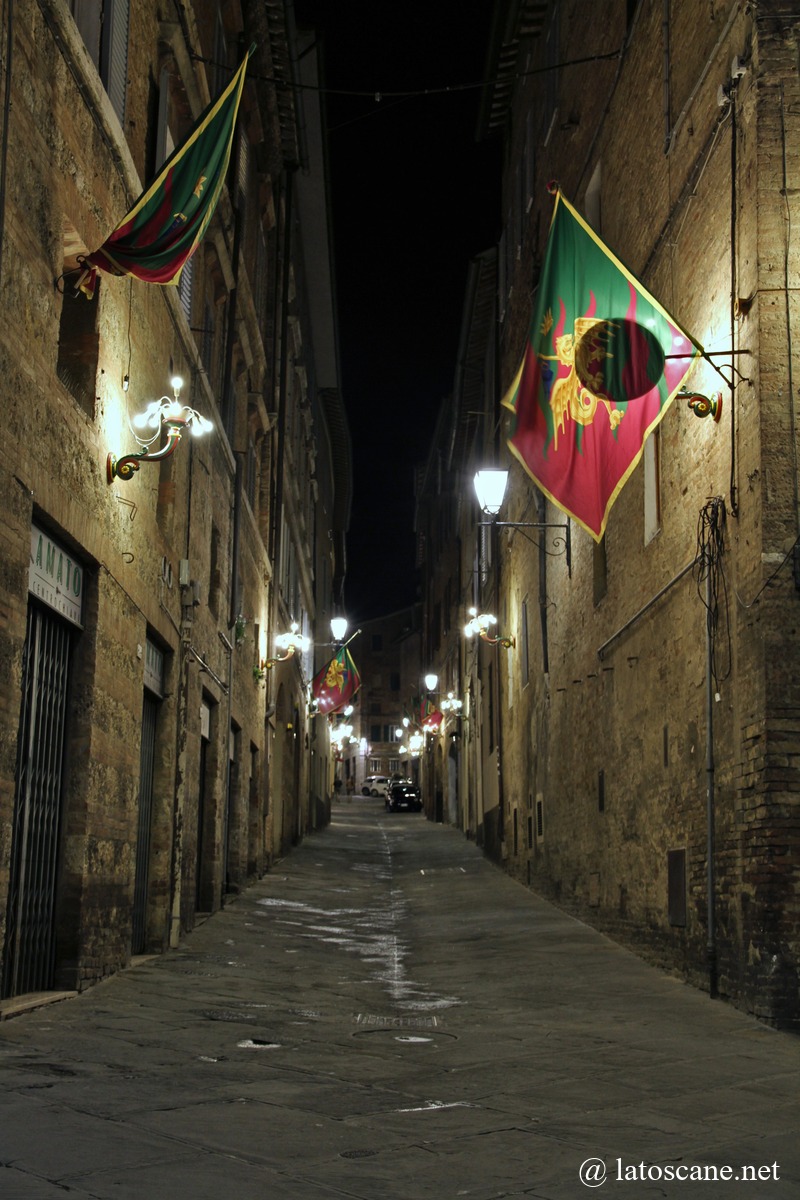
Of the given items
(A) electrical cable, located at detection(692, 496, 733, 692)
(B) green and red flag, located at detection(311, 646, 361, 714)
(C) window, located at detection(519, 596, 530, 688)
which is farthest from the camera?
(B) green and red flag, located at detection(311, 646, 361, 714)

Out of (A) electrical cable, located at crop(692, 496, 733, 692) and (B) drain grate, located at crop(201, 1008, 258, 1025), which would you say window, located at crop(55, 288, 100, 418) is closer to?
(B) drain grate, located at crop(201, 1008, 258, 1025)

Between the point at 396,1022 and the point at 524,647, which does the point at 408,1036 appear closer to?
the point at 396,1022

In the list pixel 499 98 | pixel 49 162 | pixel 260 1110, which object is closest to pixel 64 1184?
pixel 260 1110

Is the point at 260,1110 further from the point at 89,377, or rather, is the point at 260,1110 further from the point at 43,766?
the point at 89,377

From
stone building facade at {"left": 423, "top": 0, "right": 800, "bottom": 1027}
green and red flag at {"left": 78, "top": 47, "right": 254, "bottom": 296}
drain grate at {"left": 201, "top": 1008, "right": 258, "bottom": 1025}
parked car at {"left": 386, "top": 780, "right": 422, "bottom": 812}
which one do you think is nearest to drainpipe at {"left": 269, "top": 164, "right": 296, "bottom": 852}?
stone building facade at {"left": 423, "top": 0, "right": 800, "bottom": 1027}

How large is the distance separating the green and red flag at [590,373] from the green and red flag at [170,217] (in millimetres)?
3058

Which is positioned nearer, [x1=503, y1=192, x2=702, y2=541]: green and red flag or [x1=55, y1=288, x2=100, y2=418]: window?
[x1=503, y1=192, x2=702, y2=541]: green and red flag

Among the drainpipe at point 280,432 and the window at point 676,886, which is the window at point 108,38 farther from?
the drainpipe at point 280,432

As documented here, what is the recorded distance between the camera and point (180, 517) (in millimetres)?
14820

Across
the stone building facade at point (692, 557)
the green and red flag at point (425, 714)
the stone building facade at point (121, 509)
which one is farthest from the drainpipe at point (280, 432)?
the green and red flag at point (425, 714)

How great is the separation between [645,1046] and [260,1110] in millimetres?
3294

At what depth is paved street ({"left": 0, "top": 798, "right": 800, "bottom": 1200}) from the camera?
533 centimetres

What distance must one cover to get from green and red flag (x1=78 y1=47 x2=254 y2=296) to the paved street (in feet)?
16.8

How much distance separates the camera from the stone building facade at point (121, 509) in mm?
8578
